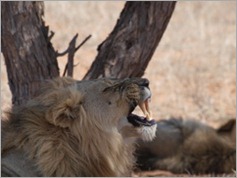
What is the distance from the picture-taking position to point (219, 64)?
8953 millimetres

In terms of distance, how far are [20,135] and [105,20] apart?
7.39 metres

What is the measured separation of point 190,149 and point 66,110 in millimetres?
2819

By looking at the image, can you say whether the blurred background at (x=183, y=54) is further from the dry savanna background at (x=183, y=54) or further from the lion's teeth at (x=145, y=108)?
the lion's teeth at (x=145, y=108)

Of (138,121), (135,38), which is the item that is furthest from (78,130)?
(135,38)

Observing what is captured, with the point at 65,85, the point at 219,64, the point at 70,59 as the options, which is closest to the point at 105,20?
the point at 219,64

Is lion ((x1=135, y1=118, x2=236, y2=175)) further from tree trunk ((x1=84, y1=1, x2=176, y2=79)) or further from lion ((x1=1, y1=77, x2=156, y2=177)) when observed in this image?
lion ((x1=1, y1=77, x2=156, y2=177))

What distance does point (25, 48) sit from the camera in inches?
185

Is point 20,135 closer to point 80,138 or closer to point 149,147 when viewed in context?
point 80,138

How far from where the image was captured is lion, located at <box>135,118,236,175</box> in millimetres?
5773

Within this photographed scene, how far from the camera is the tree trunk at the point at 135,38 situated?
192 inches

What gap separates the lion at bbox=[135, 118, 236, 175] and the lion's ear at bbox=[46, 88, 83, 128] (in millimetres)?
2386

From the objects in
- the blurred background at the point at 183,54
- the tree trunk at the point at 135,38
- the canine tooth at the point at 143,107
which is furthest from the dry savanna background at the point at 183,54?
the canine tooth at the point at 143,107

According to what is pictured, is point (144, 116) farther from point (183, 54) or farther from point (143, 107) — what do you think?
point (183, 54)

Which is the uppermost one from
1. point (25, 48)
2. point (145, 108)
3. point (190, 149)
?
point (25, 48)
